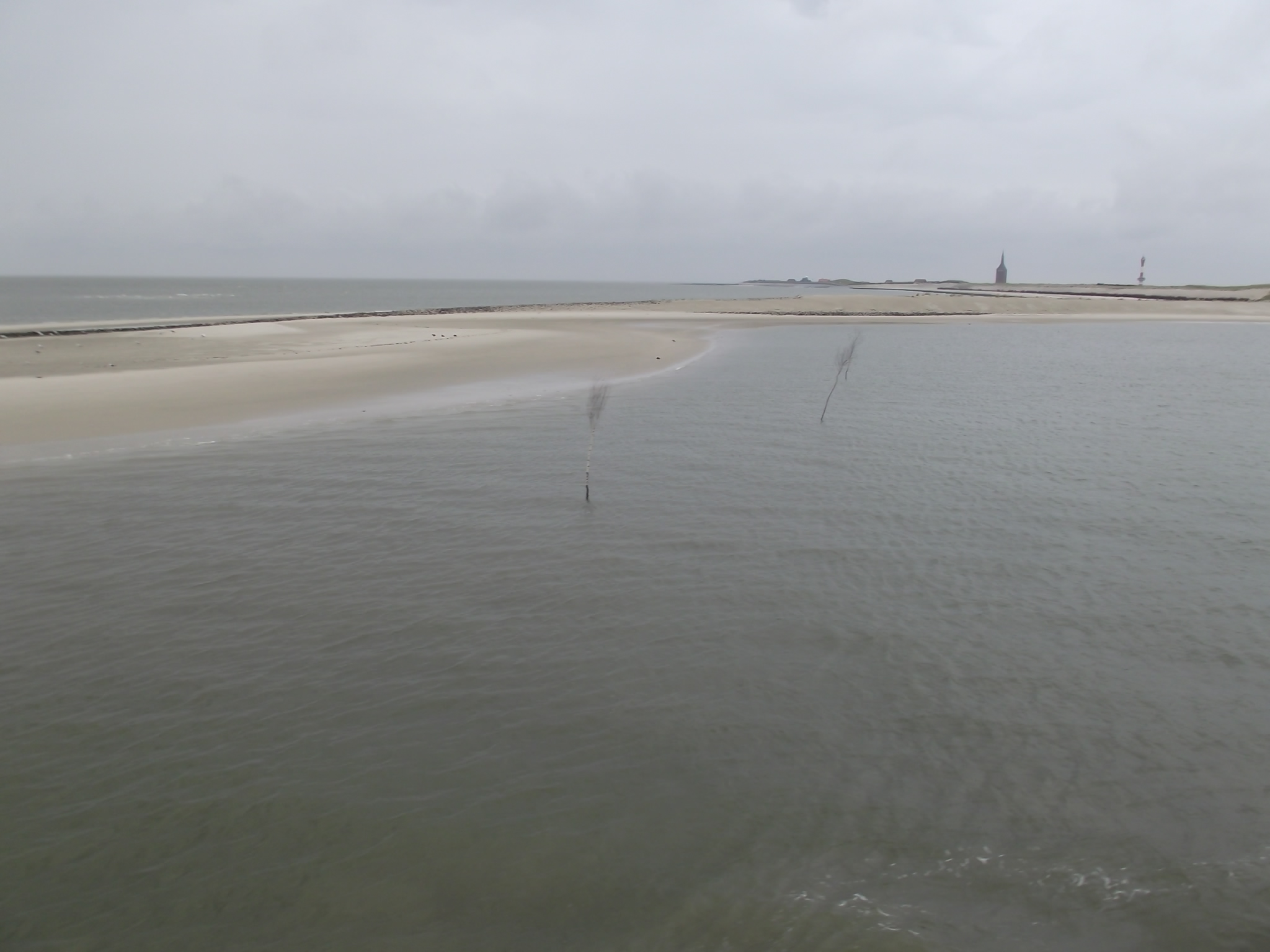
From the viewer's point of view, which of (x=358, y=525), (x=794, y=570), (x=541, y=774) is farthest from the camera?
(x=358, y=525)

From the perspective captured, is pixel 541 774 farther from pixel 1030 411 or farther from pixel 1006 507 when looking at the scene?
pixel 1030 411

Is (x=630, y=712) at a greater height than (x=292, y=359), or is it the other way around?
(x=292, y=359)

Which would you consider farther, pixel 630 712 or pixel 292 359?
pixel 292 359

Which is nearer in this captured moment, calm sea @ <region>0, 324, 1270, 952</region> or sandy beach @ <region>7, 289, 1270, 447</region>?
calm sea @ <region>0, 324, 1270, 952</region>

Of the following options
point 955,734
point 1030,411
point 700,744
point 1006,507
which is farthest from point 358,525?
point 1030,411

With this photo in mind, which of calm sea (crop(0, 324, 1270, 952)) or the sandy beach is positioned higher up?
the sandy beach
